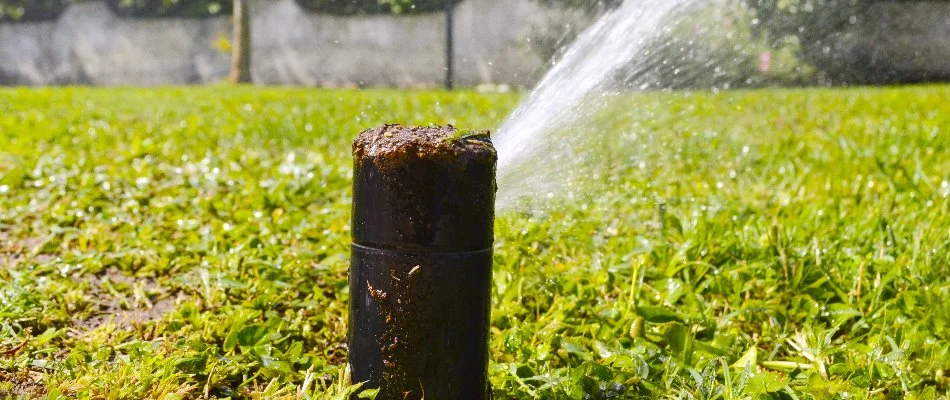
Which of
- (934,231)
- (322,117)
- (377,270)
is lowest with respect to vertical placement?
(322,117)

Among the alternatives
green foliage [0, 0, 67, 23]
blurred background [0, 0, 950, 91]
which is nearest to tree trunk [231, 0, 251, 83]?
blurred background [0, 0, 950, 91]

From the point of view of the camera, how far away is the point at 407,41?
1714 cm

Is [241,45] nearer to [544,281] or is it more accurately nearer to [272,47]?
[272,47]

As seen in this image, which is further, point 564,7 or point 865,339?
point 564,7

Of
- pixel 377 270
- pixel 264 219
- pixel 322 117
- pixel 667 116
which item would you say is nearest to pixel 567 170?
pixel 264 219

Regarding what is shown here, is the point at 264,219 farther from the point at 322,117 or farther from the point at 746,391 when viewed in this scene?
the point at 322,117

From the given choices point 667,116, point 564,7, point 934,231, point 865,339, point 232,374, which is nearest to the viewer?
point 232,374

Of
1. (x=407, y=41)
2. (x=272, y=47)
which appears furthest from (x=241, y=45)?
(x=407, y=41)

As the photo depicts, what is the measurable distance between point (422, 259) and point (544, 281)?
978mm

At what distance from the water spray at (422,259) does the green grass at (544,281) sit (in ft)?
0.75

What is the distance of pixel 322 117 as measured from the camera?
6.63 m

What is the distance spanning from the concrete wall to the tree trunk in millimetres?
528

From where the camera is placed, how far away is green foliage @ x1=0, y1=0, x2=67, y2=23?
2161 centimetres

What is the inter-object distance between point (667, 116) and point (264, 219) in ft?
12.8
